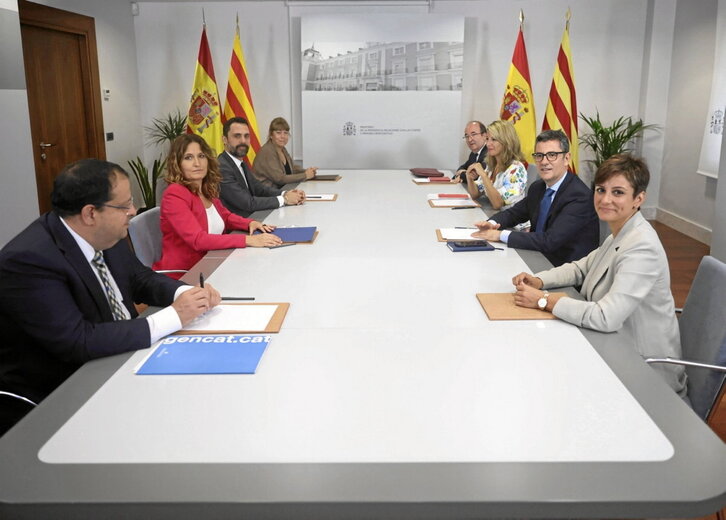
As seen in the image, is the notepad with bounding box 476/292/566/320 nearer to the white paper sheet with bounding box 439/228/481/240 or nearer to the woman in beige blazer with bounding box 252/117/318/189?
the white paper sheet with bounding box 439/228/481/240

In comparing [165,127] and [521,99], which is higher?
[521,99]

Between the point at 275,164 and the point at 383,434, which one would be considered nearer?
the point at 383,434

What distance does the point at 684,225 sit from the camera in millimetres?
6707

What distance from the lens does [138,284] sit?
87.7 inches

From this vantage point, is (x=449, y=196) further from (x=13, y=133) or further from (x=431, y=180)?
(x=13, y=133)

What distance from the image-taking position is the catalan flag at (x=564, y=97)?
6.77 meters

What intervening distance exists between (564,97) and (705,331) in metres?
5.19

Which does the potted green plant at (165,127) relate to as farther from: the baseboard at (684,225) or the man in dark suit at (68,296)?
the man in dark suit at (68,296)

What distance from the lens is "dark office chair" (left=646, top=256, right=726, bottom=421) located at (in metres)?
1.97

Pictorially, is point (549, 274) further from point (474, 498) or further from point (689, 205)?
point (689, 205)

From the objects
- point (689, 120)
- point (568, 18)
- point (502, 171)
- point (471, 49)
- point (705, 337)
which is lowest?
point (705, 337)

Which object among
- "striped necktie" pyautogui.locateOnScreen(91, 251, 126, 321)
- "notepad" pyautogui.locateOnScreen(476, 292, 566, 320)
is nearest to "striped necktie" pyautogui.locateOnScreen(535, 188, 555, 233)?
"notepad" pyautogui.locateOnScreen(476, 292, 566, 320)

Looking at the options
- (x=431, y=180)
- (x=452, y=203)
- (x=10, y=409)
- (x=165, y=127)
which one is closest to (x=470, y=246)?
(x=452, y=203)

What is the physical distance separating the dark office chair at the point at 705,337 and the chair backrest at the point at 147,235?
7.11ft
